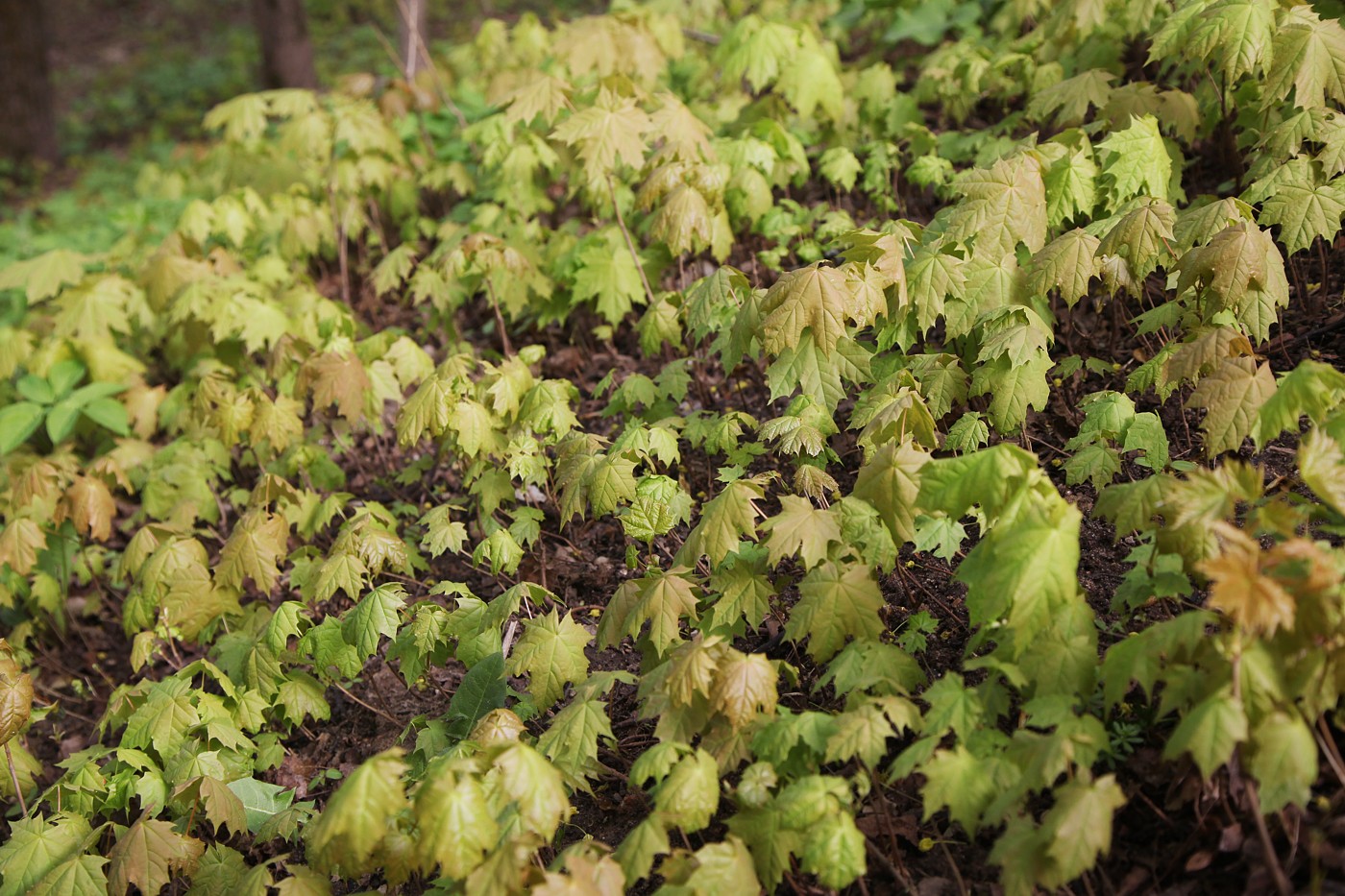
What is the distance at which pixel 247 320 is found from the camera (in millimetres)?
5605

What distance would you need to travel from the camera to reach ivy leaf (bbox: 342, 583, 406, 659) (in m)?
3.63

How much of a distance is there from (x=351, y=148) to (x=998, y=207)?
4.34 meters

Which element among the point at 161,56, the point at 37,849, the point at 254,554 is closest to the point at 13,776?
the point at 37,849

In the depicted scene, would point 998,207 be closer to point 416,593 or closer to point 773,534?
point 773,534

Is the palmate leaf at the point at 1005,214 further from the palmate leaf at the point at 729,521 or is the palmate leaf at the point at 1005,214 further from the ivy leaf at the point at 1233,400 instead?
the palmate leaf at the point at 729,521

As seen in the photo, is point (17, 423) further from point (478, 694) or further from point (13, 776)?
point (478, 694)

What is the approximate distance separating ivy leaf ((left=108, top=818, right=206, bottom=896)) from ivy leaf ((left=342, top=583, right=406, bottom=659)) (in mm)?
904

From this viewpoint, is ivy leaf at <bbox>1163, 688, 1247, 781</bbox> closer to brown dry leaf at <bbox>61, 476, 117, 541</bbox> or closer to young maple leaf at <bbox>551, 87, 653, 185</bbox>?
young maple leaf at <bbox>551, 87, 653, 185</bbox>

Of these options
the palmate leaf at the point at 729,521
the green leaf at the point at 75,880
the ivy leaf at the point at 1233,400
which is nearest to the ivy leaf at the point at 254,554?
the green leaf at the point at 75,880

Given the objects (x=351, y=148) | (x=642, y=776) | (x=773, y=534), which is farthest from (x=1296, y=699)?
(x=351, y=148)

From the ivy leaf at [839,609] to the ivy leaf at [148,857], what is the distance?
7.85ft

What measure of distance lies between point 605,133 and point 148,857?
367cm

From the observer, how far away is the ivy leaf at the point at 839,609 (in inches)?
121

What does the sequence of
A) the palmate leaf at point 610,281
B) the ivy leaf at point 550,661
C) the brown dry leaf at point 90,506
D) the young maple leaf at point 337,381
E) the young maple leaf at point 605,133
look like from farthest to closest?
the palmate leaf at point 610,281 → the brown dry leaf at point 90,506 → the young maple leaf at point 337,381 → the young maple leaf at point 605,133 → the ivy leaf at point 550,661
